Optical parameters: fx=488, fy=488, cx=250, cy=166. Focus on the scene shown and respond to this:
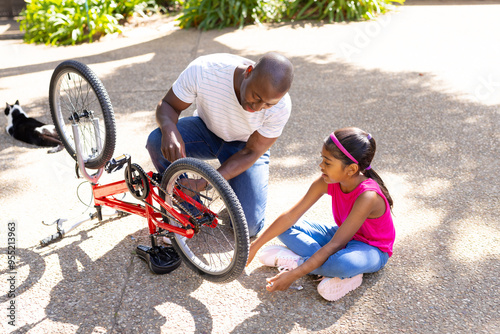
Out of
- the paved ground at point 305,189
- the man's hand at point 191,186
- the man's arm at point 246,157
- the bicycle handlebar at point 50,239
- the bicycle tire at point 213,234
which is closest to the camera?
the bicycle tire at point 213,234

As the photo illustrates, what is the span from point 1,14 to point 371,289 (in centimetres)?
893

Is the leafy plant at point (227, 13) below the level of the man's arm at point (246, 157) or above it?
above

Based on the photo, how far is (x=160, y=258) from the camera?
2.62m

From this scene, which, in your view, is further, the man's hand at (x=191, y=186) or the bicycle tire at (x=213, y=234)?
the man's hand at (x=191, y=186)

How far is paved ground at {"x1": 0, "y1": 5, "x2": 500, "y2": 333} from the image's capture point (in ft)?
7.64

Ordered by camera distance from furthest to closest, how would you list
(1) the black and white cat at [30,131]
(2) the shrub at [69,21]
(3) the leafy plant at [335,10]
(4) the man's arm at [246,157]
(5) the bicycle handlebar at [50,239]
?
(3) the leafy plant at [335,10], (2) the shrub at [69,21], (1) the black and white cat at [30,131], (5) the bicycle handlebar at [50,239], (4) the man's arm at [246,157]

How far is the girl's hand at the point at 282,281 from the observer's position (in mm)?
2375

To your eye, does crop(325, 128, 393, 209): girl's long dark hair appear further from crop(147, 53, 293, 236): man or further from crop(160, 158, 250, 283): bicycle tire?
crop(160, 158, 250, 283): bicycle tire

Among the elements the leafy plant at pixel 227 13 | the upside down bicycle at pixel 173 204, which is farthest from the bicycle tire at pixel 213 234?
the leafy plant at pixel 227 13

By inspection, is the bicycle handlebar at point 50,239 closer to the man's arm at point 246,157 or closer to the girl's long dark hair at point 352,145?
the man's arm at point 246,157

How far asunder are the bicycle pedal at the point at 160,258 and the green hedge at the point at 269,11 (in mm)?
5277

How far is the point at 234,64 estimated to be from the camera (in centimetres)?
278

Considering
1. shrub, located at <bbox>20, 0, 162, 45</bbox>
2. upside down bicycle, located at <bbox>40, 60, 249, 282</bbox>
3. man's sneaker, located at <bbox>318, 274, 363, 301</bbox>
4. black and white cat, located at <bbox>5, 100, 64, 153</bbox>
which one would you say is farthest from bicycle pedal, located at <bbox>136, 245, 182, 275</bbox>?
shrub, located at <bbox>20, 0, 162, 45</bbox>

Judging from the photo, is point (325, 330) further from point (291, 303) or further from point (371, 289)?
point (371, 289)
